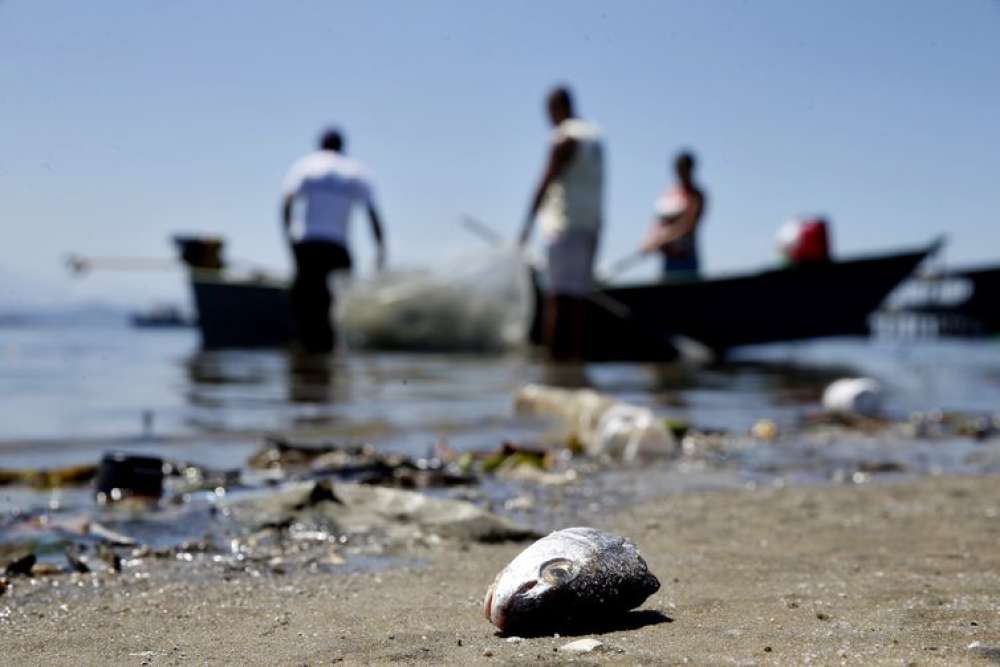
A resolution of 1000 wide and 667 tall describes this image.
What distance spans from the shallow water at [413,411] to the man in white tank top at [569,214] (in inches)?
21.7

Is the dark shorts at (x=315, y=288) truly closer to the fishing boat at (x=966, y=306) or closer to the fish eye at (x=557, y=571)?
the fish eye at (x=557, y=571)

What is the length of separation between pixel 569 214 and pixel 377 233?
2.60m

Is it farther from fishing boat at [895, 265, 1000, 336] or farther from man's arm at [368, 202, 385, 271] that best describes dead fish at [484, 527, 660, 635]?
fishing boat at [895, 265, 1000, 336]

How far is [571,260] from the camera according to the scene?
10305 mm

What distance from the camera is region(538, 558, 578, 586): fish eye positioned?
6.98 ft

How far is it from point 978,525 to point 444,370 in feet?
24.0

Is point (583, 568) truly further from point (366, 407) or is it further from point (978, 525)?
point (366, 407)

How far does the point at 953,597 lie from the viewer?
2.35 metres

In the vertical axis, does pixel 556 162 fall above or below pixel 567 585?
above

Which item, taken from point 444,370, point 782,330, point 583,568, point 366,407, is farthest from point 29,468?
point 782,330

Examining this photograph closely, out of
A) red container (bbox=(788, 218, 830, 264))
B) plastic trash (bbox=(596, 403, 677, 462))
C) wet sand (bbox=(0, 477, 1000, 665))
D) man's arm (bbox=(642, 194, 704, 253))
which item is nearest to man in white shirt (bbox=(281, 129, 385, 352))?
man's arm (bbox=(642, 194, 704, 253))

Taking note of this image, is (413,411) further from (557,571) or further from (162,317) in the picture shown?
(162,317)

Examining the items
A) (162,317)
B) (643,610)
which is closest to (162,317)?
(162,317)

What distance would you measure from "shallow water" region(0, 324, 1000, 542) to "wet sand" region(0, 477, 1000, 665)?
83 cm
